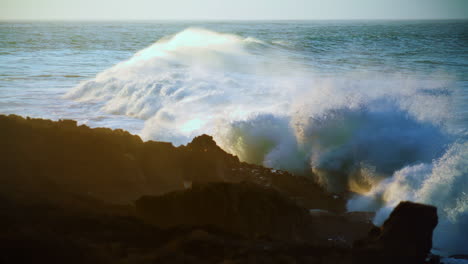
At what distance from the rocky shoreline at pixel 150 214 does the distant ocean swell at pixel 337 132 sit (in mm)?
1209

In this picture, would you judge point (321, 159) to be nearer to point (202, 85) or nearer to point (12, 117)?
point (12, 117)

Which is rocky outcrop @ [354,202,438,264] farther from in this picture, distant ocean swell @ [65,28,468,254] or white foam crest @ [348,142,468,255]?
distant ocean swell @ [65,28,468,254]

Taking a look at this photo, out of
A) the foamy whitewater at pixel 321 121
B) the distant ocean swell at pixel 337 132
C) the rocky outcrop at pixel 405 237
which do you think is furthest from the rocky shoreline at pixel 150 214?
the foamy whitewater at pixel 321 121

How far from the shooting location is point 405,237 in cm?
348

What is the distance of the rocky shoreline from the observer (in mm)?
3043

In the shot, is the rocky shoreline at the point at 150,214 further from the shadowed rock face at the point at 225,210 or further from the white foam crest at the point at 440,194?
the white foam crest at the point at 440,194

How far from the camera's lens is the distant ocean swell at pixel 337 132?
6.30 meters

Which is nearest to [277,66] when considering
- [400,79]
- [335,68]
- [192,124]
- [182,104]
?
[335,68]

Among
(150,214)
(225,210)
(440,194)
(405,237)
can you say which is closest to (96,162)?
(150,214)

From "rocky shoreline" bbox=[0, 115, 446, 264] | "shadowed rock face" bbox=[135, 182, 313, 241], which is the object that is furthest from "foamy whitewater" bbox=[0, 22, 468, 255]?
"shadowed rock face" bbox=[135, 182, 313, 241]

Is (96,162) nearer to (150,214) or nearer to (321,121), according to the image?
(150,214)

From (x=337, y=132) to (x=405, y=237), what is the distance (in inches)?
193

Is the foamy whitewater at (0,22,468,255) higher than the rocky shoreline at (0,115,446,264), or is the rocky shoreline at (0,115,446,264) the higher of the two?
the rocky shoreline at (0,115,446,264)

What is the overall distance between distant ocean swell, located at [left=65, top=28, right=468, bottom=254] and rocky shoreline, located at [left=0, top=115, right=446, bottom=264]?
121 centimetres
